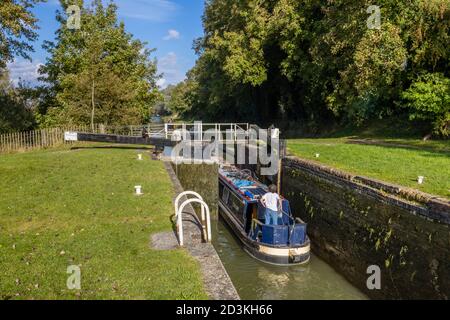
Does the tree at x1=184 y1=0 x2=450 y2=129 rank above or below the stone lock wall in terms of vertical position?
above

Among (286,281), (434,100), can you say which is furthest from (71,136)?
(434,100)

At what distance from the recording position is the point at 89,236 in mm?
8906

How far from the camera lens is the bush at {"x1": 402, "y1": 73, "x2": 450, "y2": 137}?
18672 mm

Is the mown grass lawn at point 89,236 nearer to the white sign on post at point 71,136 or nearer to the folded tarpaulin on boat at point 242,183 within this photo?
the folded tarpaulin on boat at point 242,183

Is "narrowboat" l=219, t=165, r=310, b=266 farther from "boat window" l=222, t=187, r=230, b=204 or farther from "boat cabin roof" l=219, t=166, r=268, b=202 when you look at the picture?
"boat window" l=222, t=187, r=230, b=204

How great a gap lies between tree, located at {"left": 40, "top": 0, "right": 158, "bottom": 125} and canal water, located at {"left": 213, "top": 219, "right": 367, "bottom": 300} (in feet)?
68.5

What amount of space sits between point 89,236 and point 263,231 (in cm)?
543

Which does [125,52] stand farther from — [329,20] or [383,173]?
[383,173]

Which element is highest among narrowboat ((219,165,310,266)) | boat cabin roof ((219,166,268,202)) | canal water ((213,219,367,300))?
boat cabin roof ((219,166,268,202))

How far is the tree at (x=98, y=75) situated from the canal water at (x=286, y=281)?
68.5 feet

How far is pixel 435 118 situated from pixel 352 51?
608 centimetres

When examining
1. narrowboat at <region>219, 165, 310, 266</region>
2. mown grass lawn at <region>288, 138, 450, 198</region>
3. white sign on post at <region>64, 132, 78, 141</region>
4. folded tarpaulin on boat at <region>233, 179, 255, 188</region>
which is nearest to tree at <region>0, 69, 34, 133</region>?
white sign on post at <region>64, 132, 78, 141</region>
